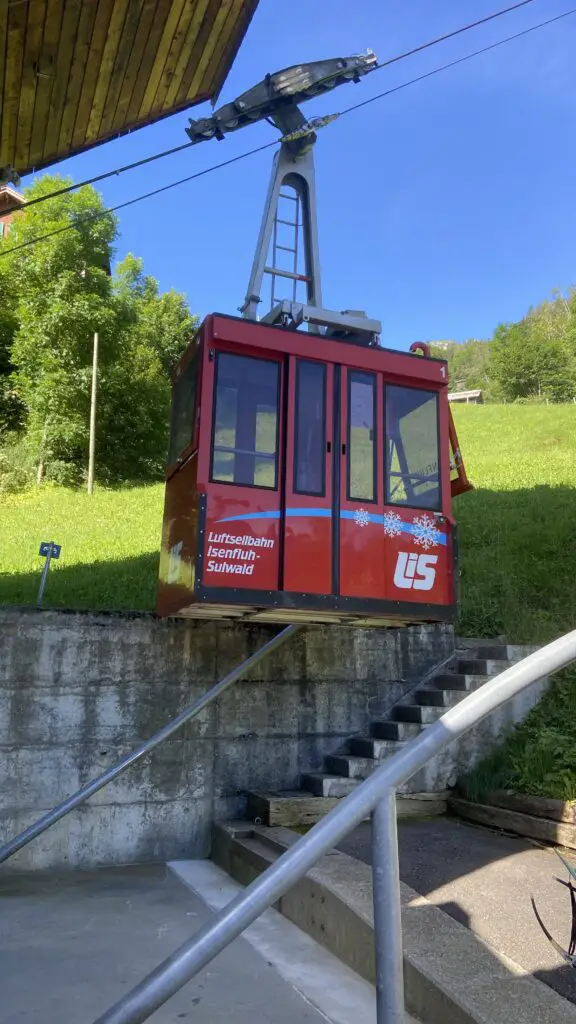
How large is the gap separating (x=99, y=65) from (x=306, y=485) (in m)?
3.64

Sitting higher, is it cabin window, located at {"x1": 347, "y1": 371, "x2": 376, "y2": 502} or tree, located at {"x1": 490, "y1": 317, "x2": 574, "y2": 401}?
tree, located at {"x1": 490, "y1": 317, "x2": 574, "y2": 401}

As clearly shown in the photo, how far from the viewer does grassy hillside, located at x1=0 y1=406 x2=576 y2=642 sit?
8.89m

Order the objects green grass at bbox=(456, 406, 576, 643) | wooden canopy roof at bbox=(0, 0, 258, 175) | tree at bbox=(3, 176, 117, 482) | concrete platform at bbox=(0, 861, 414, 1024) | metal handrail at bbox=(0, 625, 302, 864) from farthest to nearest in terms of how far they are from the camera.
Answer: tree at bbox=(3, 176, 117, 482) → green grass at bbox=(456, 406, 576, 643) → metal handrail at bbox=(0, 625, 302, 864) → wooden canopy roof at bbox=(0, 0, 258, 175) → concrete platform at bbox=(0, 861, 414, 1024)

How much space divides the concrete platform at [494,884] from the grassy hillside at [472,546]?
120 inches

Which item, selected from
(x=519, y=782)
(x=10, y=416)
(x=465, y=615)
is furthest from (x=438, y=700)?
(x=10, y=416)

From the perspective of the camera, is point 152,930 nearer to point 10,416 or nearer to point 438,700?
point 438,700

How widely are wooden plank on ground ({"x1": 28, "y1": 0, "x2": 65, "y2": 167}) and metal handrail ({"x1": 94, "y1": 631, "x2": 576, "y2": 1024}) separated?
521cm

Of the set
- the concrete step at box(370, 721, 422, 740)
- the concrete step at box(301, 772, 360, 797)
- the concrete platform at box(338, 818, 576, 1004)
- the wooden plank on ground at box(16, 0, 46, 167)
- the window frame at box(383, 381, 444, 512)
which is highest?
the wooden plank on ground at box(16, 0, 46, 167)

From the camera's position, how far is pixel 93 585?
9352mm

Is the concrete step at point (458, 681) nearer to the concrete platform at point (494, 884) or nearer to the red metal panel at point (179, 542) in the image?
the concrete platform at point (494, 884)

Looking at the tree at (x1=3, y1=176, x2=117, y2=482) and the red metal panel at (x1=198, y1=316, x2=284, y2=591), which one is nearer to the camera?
the red metal panel at (x1=198, y1=316, x2=284, y2=591)

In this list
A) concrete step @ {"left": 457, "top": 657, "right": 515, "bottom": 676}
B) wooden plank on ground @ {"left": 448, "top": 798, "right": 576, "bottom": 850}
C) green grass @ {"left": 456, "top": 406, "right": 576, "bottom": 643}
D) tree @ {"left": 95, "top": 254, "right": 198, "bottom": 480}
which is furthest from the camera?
tree @ {"left": 95, "top": 254, "right": 198, "bottom": 480}

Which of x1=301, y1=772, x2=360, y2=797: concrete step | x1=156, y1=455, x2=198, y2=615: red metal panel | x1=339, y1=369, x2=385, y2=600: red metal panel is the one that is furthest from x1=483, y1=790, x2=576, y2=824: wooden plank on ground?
x1=156, y1=455, x2=198, y2=615: red metal panel

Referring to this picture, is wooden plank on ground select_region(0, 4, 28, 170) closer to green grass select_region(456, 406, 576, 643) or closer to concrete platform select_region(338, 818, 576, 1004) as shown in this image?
concrete platform select_region(338, 818, 576, 1004)
